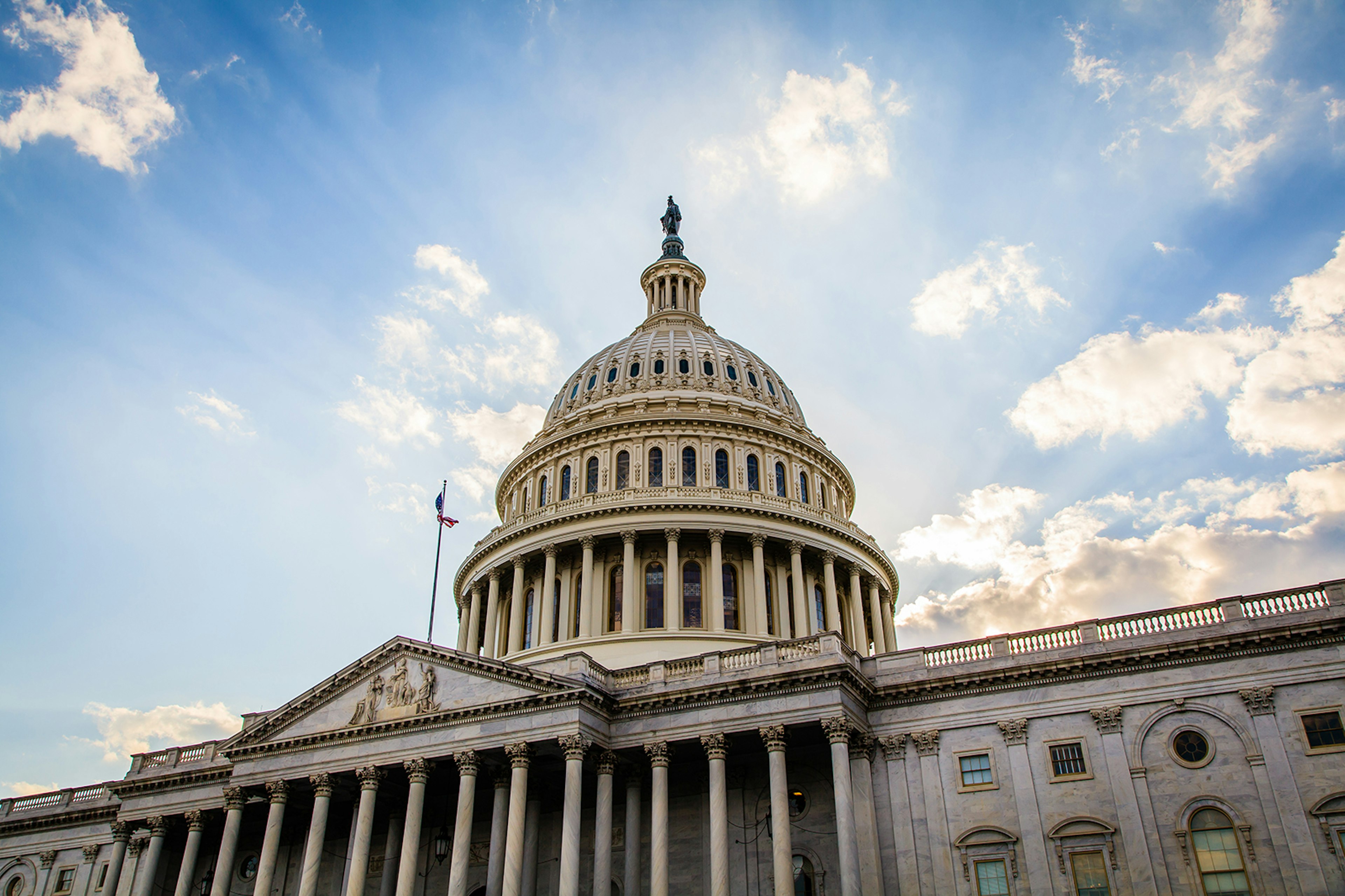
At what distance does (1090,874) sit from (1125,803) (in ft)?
8.27

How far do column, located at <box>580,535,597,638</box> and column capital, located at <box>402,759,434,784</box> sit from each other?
15138 millimetres

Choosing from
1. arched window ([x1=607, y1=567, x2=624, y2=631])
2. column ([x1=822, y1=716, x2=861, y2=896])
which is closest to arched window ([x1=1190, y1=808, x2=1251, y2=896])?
column ([x1=822, y1=716, x2=861, y2=896])

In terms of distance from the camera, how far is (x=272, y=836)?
40.1 meters

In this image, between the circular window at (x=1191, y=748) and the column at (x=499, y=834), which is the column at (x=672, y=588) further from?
the circular window at (x=1191, y=748)

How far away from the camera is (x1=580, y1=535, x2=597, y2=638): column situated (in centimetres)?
5309

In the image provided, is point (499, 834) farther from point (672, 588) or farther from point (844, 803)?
point (672, 588)

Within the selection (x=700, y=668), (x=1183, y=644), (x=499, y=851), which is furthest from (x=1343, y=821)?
(x=499, y=851)

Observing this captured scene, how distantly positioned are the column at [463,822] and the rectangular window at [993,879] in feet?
56.8

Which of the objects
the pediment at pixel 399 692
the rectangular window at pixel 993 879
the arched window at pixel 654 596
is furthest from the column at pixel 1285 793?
the arched window at pixel 654 596

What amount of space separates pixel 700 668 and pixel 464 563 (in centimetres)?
2822

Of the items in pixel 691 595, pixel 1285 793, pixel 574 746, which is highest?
pixel 691 595

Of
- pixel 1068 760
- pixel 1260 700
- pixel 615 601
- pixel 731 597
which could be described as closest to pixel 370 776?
pixel 615 601

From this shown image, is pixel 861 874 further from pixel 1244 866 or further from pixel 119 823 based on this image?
pixel 119 823

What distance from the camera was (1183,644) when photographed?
109 ft
